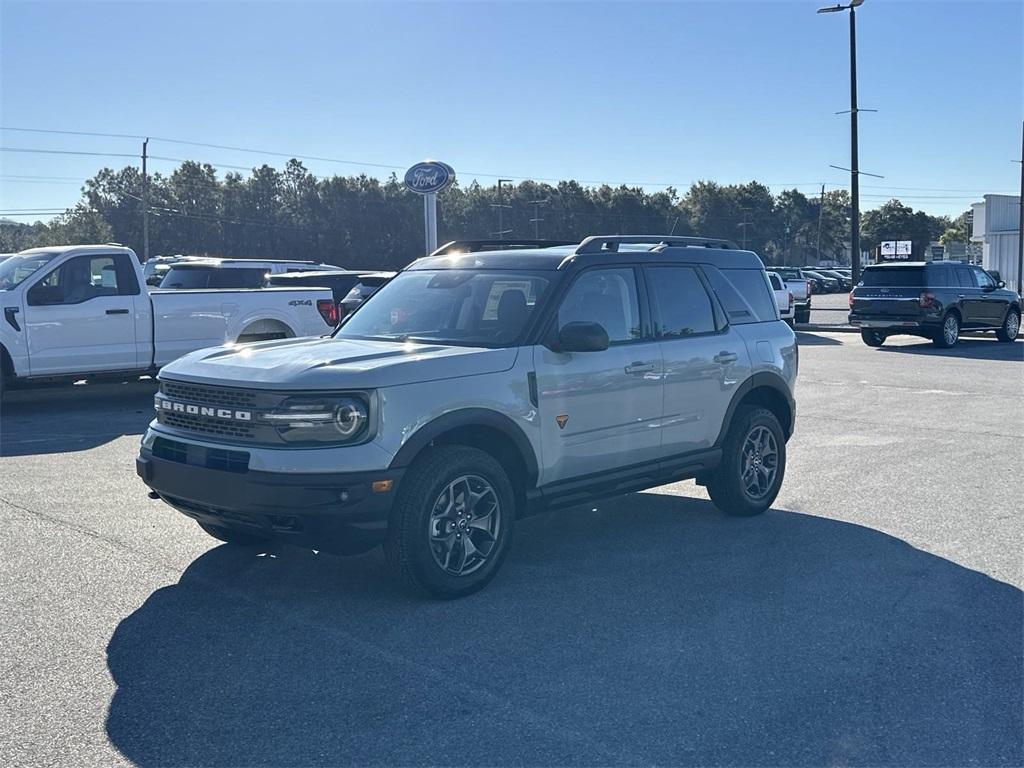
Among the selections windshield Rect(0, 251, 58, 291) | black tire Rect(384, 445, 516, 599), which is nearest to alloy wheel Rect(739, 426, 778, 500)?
black tire Rect(384, 445, 516, 599)

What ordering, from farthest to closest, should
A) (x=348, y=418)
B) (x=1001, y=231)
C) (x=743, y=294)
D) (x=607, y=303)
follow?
(x=1001, y=231) → (x=743, y=294) → (x=607, y=303) → (x=348, y=418)

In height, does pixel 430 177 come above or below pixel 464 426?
above

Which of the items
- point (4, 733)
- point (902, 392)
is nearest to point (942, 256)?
point (902, 392)

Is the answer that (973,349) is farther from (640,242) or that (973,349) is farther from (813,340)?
(640,242)

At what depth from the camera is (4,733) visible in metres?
3.96

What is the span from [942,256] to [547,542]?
3105 inches

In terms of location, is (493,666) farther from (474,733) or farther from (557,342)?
(557,342)

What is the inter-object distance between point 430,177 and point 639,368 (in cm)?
1632

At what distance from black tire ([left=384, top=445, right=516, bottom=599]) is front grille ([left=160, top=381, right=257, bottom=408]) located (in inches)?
36.5

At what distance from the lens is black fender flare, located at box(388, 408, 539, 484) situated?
528 centimetres

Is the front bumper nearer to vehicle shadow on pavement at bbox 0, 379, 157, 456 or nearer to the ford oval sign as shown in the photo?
vehicle shadow on pavement at bbox 0, 379, 157, 456

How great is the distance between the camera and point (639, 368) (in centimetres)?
655

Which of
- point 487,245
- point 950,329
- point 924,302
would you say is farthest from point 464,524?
point 950,329

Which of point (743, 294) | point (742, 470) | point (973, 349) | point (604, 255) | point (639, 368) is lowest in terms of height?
point (973, 349)
